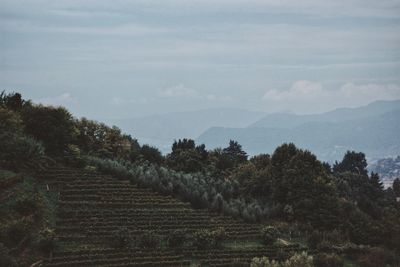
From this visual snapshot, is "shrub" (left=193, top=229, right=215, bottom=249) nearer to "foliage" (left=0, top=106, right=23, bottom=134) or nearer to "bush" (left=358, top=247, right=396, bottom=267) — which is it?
"bush" (left=358, top=247, right=396, bottom=267)

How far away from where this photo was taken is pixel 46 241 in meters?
39.6

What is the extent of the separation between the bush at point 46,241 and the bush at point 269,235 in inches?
710

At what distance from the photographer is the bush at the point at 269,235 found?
163ft

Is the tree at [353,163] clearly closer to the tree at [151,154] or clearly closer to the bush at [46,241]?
the tree at [151,154]

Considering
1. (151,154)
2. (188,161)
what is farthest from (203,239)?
(151,154)

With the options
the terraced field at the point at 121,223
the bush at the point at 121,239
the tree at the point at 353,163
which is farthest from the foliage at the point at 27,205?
the tree at the point at 353,163

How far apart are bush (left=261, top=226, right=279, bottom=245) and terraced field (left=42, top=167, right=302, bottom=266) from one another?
1.16 metres

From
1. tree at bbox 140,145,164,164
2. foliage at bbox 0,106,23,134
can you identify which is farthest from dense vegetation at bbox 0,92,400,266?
tree at bbox 140,145,164,164

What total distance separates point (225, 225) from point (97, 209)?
1128cm

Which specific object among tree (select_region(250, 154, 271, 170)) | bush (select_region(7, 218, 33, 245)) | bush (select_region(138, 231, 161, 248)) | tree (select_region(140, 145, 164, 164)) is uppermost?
tree (select_region(140, 145, 164, 164))

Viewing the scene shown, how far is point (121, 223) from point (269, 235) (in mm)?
12343

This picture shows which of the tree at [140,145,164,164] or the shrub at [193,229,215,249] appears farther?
the tree at [140,145,164,164]

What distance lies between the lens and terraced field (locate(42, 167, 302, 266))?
40.8 meters

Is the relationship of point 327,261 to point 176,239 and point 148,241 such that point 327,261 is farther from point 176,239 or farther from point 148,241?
point 148,241
